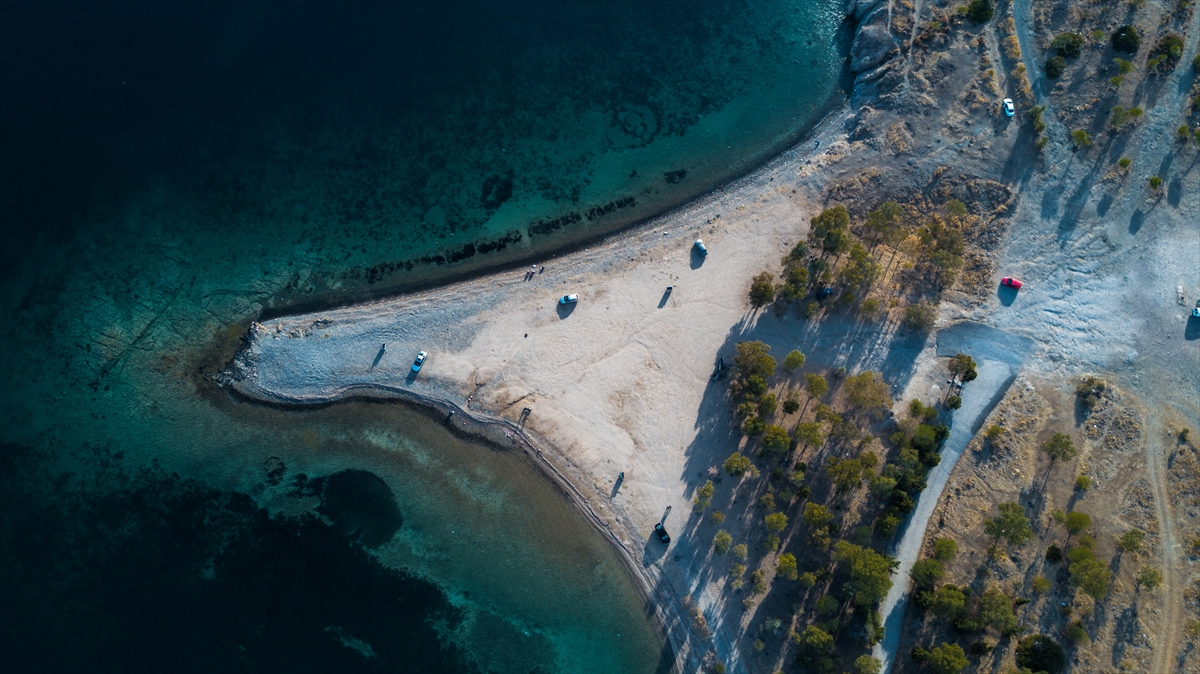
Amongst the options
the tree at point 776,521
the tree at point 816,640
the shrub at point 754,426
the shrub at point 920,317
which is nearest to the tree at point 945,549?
the tree at point 816,640

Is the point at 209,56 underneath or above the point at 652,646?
above

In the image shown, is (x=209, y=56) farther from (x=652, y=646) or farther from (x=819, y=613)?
(x=819, y=613)

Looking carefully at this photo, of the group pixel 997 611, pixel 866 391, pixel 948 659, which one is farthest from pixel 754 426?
pixel 997 611

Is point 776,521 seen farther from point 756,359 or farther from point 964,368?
point 964,368

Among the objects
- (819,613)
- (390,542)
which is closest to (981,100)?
(819,613)

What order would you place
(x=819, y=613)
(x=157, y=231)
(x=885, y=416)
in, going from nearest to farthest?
(x=819, y=613)
(x=885, y=416)
(x=157, y=231)

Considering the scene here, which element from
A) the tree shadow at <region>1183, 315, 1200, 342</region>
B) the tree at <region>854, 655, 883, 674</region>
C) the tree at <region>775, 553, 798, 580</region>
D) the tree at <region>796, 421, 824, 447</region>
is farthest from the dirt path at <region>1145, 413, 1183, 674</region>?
the tree at <region>775, 553, 798, 580</region>
